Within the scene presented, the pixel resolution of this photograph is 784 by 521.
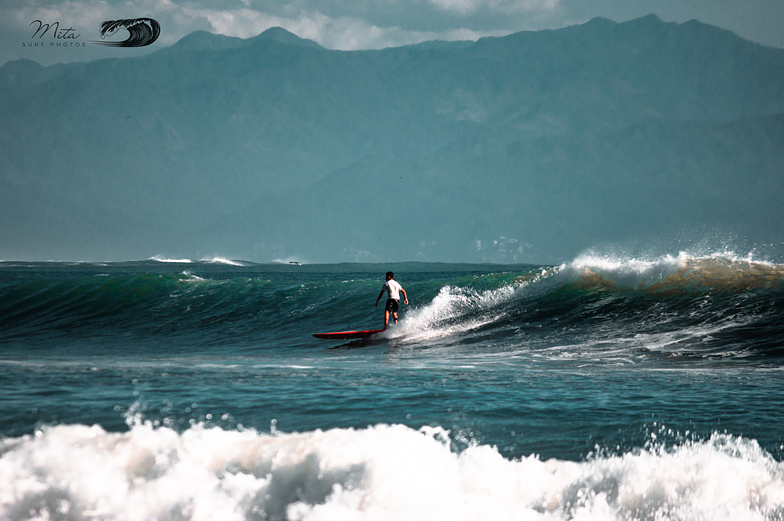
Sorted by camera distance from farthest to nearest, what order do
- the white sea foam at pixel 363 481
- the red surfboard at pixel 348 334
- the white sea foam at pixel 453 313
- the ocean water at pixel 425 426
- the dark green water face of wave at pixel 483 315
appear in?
the white sea foam at pixel 453 313 → the red surfboard at pixel 348 334 → the dark green water face of wave at pixel 483 315 → the ocean water at pixel 425 426 → the white sea foam at pixel 363 481

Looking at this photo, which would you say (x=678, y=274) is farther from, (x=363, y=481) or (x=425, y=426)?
(x=363, y=481)

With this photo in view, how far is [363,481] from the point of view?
16.5ft

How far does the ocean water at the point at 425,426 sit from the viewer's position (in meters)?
4.85

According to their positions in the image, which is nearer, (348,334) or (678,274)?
(348,334)

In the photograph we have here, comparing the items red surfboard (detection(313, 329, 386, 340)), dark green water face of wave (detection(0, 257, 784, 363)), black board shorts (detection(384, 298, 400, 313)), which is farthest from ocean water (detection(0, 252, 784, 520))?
black board shorts (detection(384, 298, 400, 313))

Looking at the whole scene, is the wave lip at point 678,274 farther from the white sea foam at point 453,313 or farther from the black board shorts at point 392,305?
the black board shorts at point 392,305

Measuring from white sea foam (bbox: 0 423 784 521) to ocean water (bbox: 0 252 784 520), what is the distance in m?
0.02

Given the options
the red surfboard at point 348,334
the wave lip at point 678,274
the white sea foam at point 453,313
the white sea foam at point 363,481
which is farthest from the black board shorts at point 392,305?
the white sea foam at point 363,481

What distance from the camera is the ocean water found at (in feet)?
15.9

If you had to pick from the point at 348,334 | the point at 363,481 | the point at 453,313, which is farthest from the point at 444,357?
the point at 363,481

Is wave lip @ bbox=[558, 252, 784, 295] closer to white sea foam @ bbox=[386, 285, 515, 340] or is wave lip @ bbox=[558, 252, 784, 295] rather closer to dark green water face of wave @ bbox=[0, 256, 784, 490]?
dark green water face of wave @ bbox=[0, 256, 784, 490]

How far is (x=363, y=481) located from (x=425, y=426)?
4.94 ft

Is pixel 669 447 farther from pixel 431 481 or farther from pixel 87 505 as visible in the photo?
pixel 87 505

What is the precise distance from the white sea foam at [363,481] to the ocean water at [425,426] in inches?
0.6
